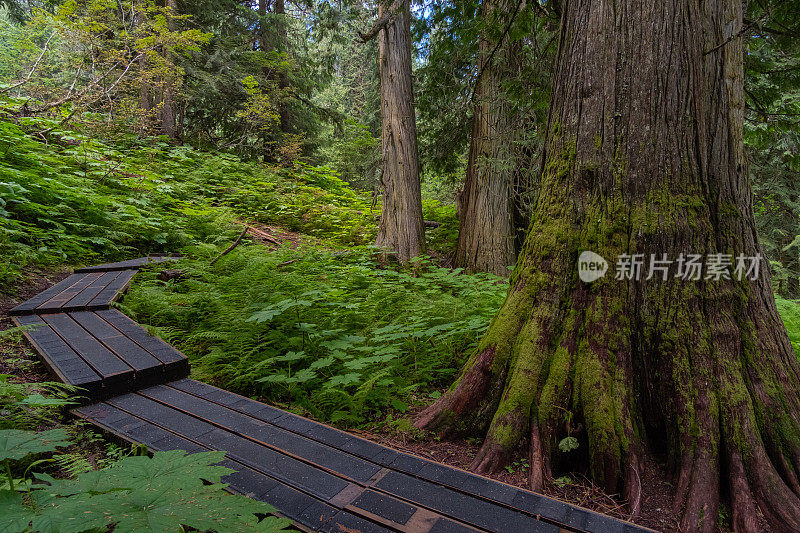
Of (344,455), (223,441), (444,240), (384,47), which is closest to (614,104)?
(344,455)

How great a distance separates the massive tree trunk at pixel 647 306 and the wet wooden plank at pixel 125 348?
6.75 ft

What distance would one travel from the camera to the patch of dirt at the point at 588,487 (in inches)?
77.9

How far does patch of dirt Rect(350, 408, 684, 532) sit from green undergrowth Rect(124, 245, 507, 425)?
546mm

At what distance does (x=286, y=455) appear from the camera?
220cm

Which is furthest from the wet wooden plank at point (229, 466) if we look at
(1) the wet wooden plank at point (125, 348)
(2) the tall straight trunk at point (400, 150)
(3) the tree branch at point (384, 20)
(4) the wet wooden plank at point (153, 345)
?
(3) the tree branch at point (384, 20)

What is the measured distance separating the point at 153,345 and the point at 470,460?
2781 mm

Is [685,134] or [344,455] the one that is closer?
[344,455]

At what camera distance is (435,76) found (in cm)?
752

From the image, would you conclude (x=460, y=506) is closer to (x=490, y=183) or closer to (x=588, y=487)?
(x=588, y=487)

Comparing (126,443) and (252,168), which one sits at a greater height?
(252,168)

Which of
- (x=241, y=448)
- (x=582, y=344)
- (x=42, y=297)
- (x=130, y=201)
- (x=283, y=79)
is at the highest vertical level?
(x=283, y=79)

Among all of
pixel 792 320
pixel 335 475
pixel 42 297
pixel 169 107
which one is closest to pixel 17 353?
pixel 42 297

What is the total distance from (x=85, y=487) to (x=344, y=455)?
1.16m

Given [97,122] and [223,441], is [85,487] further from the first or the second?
[97,122]
